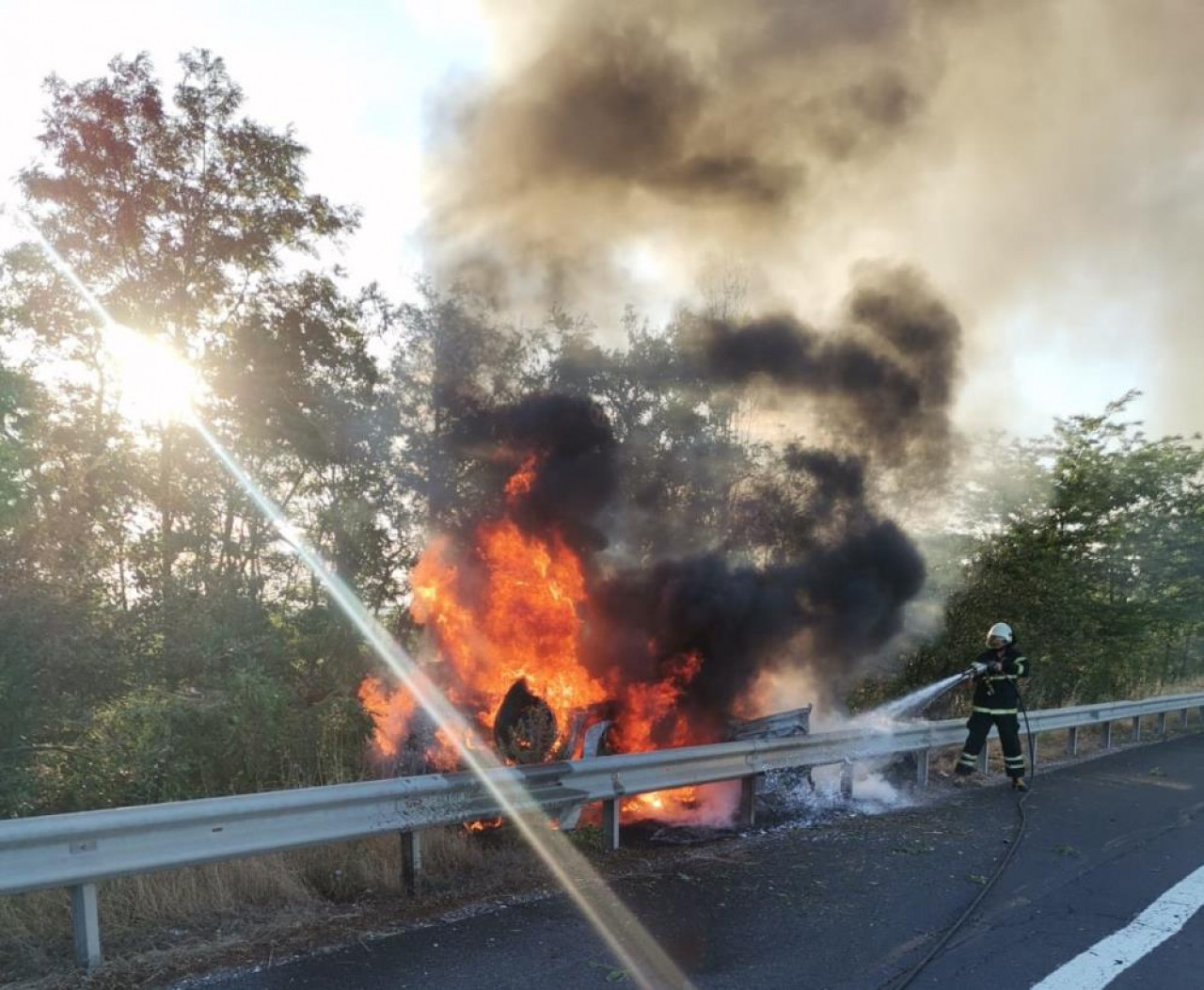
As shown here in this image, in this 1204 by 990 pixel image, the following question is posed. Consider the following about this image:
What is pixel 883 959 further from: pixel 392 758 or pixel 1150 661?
pixel 1150 661

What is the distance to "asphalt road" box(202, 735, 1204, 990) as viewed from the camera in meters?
3.84

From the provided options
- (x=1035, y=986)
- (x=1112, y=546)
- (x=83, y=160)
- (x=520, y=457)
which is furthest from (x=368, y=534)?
(x=1112, y=546)

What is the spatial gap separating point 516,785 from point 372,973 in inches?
69.3

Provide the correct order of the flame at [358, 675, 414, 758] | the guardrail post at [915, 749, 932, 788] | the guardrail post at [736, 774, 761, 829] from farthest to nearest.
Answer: the guardrail post at [915, 749, 932, 788] < the flame at [358, 675, 414, 758] < the guardrail post at [736, 774, 761, 829]

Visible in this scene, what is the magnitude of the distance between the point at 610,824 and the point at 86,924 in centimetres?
328

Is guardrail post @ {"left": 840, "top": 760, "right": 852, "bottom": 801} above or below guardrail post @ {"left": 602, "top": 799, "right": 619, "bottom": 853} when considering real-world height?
below

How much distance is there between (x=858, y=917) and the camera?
15.4 feet

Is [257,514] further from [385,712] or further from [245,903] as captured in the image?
[245,903]

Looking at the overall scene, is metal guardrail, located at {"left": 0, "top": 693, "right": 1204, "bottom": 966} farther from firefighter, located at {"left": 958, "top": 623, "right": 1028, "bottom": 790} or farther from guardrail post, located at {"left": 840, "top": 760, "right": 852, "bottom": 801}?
firefighter, located at {"left": 958, "top": 623, "right": 1028, "bottom": 790}

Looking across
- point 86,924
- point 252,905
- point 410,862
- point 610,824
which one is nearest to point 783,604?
point 610,824

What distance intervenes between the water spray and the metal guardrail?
0.14m

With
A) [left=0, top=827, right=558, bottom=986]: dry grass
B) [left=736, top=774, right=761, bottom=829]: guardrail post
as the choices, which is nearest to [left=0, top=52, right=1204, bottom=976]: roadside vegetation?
[left=0, top=827, right=558, bottom=986]: dry grass

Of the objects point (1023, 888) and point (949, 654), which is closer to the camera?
point (1023, 888)

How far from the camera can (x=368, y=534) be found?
11.5 m
